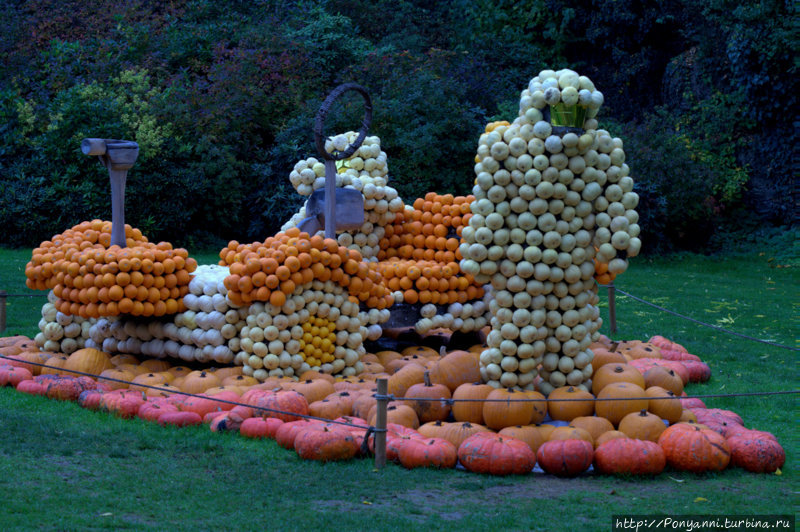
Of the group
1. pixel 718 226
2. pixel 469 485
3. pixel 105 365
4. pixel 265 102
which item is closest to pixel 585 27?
pixel 718 226

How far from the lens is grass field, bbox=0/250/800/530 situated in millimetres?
4824

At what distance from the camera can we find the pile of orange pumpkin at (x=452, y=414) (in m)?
5.74

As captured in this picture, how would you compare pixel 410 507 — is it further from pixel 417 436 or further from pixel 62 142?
pixel 62 142

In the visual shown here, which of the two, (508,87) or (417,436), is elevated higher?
(508,87)

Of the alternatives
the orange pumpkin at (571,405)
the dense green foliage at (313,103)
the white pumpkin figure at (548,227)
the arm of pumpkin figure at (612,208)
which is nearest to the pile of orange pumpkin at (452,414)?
the orange pumpkin at (571,405)

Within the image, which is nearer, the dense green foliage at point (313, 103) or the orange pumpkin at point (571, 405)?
the orange pumpkin at point (571, 405)

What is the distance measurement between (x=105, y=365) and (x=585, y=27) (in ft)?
59.1

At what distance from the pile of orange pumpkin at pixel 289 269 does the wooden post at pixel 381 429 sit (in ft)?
6.76

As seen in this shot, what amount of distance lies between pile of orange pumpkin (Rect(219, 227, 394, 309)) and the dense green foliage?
30.1 ft

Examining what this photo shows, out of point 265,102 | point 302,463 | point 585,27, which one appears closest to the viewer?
point 302,463

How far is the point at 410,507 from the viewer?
16.6ft

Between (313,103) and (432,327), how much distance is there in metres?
10.2

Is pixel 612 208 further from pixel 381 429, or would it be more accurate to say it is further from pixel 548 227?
pixel 381 429

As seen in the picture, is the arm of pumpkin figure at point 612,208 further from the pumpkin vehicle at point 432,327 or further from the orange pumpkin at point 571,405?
the orange pumpkin at point 571,405
